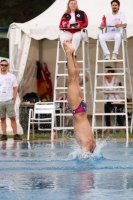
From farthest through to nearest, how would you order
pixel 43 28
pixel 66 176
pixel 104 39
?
pixel 43 28 < pixel 104 39 < pixel 66 176

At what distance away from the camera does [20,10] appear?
33344mm

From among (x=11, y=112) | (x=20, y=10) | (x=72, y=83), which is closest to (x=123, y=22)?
(x=11, y=112)

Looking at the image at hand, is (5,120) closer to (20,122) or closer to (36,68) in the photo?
(20,122)

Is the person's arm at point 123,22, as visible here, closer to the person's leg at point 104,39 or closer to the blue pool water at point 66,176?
the person's leg at point 104,39

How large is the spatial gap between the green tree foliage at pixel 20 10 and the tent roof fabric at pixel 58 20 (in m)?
13.3

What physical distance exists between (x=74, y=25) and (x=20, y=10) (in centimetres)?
1685

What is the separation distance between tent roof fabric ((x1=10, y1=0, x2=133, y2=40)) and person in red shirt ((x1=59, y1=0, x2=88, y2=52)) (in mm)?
1248

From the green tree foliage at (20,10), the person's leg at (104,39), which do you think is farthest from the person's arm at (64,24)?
the green tree foliage at (20,10)

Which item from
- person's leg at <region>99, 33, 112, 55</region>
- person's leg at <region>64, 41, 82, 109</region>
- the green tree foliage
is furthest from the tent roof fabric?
the green tree foliage

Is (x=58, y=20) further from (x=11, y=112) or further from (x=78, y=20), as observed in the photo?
(x=11, y=112)

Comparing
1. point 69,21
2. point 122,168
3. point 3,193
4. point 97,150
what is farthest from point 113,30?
point 3,193

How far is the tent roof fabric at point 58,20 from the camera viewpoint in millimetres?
18344

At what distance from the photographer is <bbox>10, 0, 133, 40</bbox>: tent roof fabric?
18.3 meters

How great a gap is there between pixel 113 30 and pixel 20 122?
4195 mm
